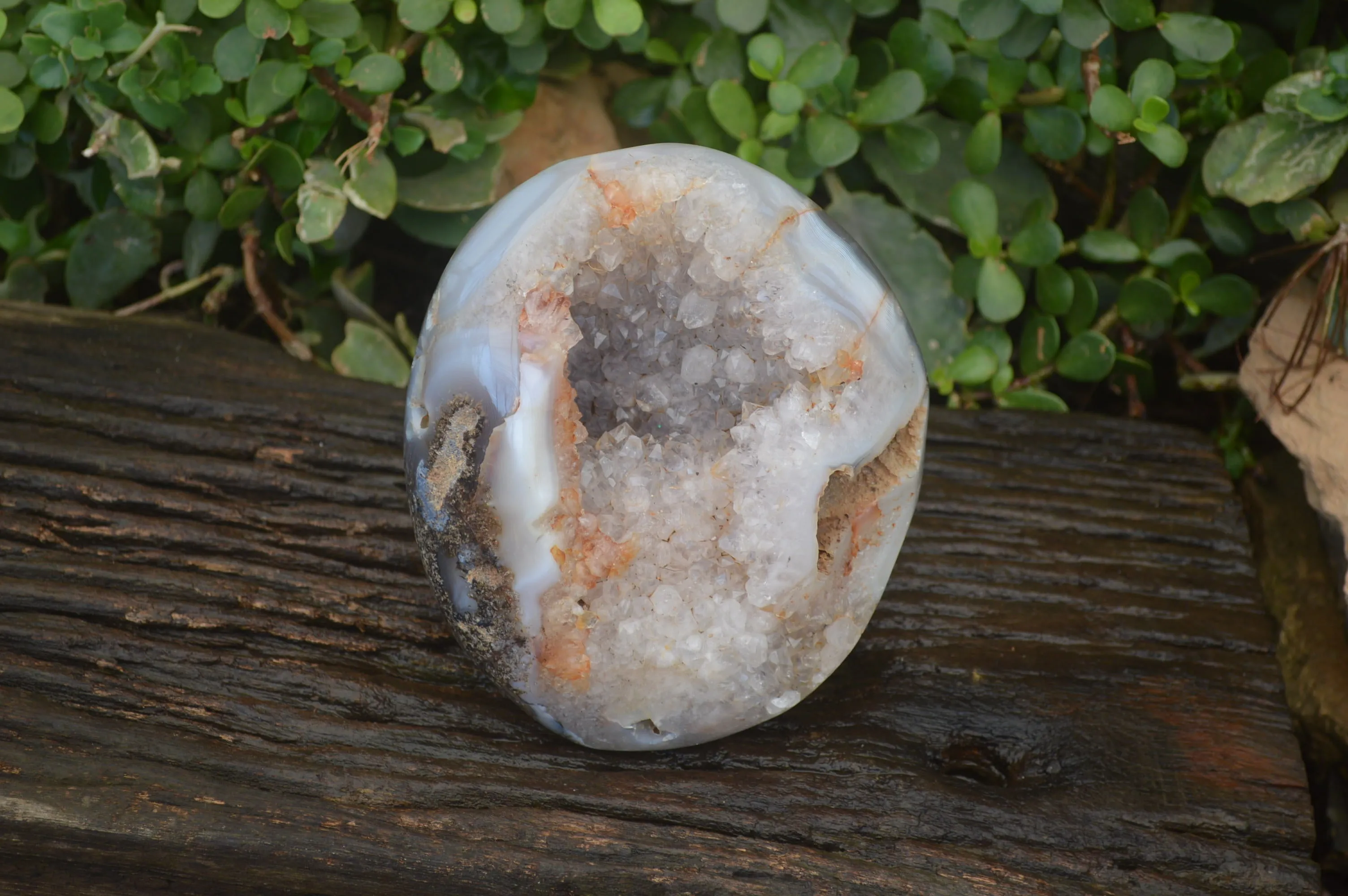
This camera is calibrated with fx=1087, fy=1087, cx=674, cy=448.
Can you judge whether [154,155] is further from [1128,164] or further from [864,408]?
[1128,164]

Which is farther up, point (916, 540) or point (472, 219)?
point (472, 219)

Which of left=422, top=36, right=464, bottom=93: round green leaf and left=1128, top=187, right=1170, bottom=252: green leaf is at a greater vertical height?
left=422, top=36, right=464, bottom=93: round green leaf

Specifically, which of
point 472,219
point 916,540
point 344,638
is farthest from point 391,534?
point 916,540

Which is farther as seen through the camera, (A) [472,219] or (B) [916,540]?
(A) [472,219]

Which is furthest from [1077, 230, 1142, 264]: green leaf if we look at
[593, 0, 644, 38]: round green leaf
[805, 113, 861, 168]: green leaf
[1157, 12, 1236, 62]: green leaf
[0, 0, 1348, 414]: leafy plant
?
[593, 0, 644, 38]: round green leaf

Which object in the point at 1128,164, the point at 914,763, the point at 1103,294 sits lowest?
the point at 914,763

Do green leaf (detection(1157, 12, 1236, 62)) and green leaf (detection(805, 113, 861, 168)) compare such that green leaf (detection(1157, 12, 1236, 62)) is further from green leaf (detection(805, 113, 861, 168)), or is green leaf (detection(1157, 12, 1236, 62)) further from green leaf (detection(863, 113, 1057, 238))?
green leaf (detection(805, 113, 861, 168))

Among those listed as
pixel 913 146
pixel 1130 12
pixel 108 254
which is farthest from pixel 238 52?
pixel 1130 12
